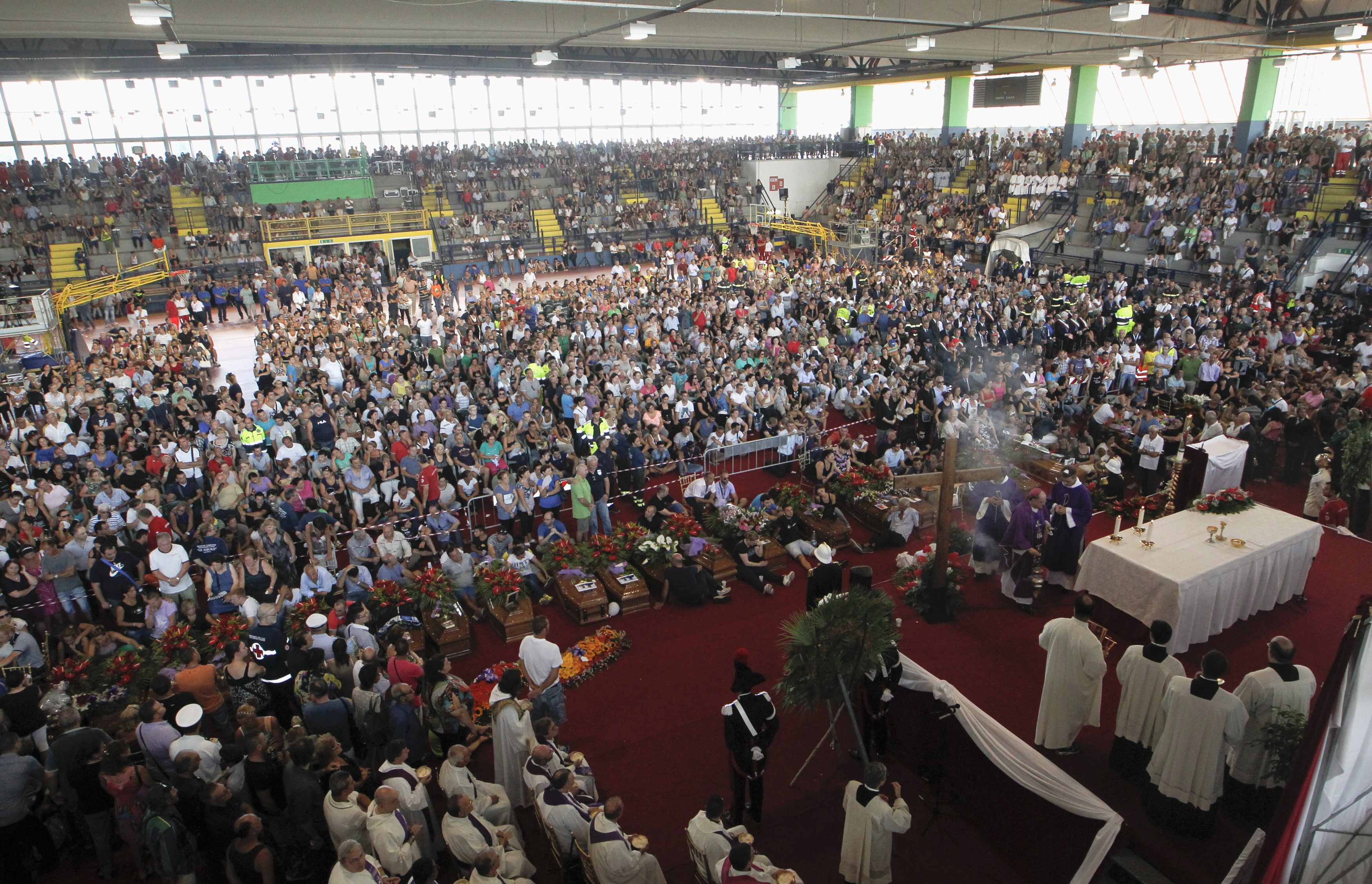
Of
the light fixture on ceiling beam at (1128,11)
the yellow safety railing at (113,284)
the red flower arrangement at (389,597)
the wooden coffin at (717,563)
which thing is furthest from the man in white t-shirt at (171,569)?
the yellow safety railing at (113,284)

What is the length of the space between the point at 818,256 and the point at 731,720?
22484 millimetres

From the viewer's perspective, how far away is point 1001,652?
745 cm

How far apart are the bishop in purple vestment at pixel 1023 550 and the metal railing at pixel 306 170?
2616 cm

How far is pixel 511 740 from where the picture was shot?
18.7ft

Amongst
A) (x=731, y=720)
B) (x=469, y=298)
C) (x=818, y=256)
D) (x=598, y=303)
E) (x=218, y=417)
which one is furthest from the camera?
(x=818, y=256)

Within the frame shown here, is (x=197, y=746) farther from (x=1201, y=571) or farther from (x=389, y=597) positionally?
(x=1201, y=571)

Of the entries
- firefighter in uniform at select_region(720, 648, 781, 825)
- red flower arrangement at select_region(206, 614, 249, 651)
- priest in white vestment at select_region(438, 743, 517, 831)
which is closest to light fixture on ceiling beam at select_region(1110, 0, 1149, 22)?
firefighter in uniform at select_region(720, 648, 781, 825)

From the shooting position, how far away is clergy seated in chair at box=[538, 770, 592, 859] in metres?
4.96

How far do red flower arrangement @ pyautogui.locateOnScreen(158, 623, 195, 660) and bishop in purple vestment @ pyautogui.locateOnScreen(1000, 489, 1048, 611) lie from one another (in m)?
7.66

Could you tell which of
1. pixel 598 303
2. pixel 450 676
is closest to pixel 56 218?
pixel 598 303

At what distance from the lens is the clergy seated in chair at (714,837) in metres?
4.52

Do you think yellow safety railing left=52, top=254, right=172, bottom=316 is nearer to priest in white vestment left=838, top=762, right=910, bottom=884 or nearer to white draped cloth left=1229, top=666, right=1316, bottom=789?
priest in white vestment left=838, top=762, right=910, bottom=884

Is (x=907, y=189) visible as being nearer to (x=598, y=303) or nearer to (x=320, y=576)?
(x=598, y=303)

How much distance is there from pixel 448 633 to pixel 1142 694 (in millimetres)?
5980
